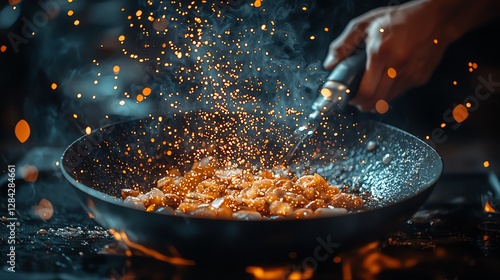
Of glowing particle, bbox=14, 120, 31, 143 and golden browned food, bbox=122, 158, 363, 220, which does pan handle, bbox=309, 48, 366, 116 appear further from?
glowing particle, bbox=14, 120, 31, 143

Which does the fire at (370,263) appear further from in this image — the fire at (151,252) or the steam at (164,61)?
the steam at (164,61)

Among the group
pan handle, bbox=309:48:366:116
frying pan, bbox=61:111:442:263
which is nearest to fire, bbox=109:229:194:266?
frying pan, bbox=61:111:442:263

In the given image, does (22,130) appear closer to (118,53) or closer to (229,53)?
(118,53)

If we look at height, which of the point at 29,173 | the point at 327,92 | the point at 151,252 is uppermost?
the point at 327,92

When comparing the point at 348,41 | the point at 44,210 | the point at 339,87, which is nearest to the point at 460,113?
the point at 348,41

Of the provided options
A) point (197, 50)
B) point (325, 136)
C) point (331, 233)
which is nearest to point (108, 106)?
point (197, 50)

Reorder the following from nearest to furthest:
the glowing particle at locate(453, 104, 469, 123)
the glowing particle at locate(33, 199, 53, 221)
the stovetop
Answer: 1. the stovetop
2. the glowing particle at locate(33, 199, 53, 221)
3. the glowing particle at locate(453, 104, 469, 123)

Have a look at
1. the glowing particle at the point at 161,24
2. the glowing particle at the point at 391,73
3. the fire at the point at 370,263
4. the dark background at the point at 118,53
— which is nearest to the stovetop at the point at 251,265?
the fire at the point at 370,263
